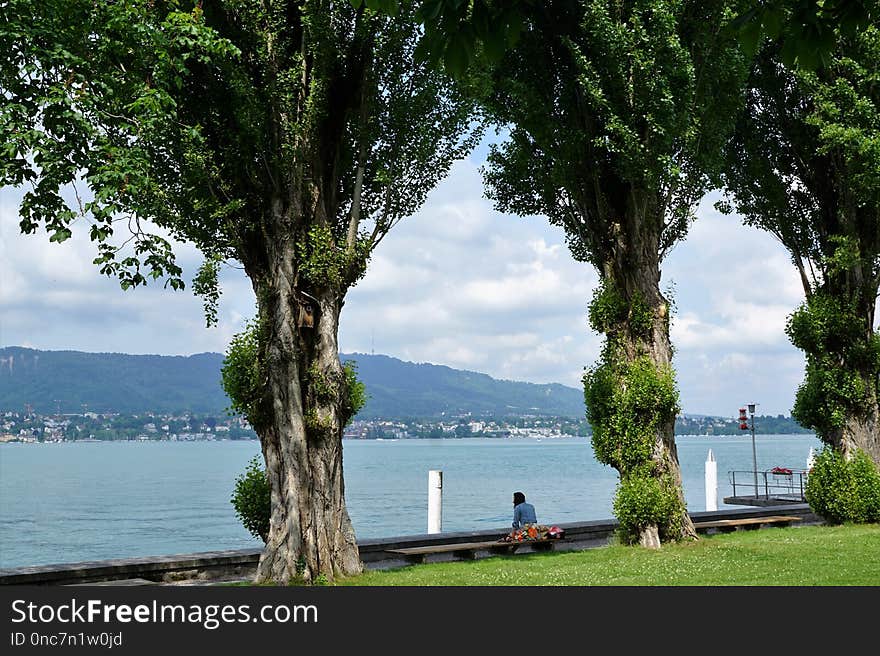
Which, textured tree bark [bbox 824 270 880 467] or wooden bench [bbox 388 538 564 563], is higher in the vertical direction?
textured tree bark [bbox 824 270 880 467]

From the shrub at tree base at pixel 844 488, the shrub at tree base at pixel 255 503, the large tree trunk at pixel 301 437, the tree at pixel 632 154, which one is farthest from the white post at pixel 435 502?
the shrub at tree base at pixel 844 488

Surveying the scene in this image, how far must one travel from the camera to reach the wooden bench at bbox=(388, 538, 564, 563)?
50.7 feet

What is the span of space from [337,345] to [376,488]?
82356 mm

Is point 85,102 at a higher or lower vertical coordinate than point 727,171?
lower

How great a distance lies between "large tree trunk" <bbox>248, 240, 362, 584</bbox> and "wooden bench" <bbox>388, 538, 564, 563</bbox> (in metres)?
2.00

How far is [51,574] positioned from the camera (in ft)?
41.6

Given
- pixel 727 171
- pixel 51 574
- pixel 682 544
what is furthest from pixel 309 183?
pixel 727 171

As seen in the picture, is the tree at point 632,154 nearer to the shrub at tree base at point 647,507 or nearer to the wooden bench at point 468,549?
the shrub at tree base at point 647,507

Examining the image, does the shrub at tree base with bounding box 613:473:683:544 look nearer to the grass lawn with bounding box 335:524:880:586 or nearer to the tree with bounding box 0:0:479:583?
the grass lawn with bounding box 335:524:880:586

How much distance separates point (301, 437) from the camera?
13.3 m

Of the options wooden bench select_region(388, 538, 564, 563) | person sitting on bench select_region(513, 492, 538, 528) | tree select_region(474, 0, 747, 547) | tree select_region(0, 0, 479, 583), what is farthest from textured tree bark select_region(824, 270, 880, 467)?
tree select_region(0, 0, 479, 583)

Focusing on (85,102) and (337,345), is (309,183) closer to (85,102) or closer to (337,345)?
(337,345)

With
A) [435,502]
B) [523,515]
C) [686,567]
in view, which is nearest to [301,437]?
[523,515]

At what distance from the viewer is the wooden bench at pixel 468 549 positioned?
1545cm
